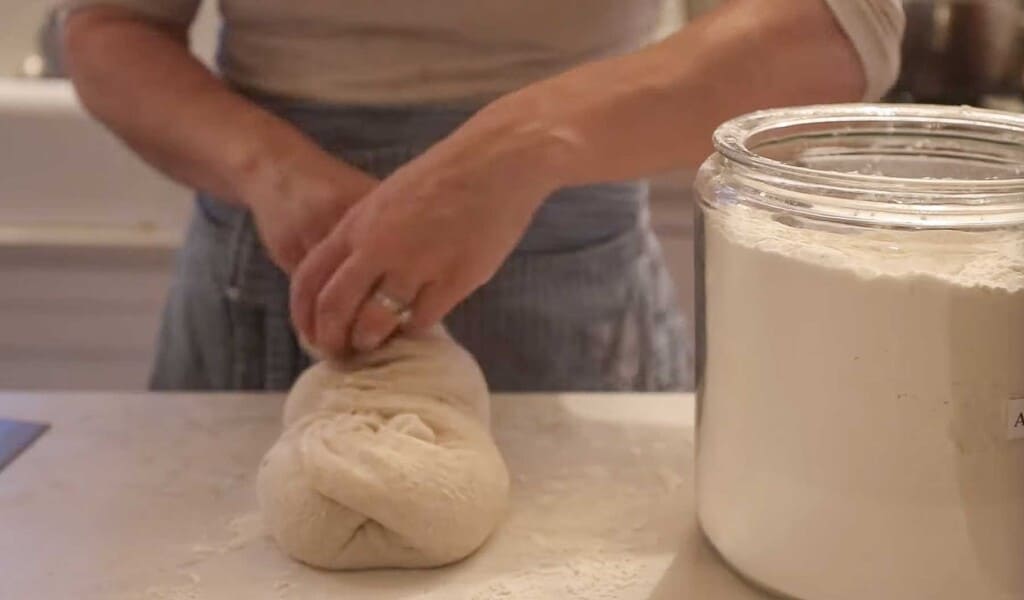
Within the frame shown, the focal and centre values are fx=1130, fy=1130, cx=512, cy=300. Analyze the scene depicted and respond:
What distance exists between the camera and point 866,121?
1.55 feet

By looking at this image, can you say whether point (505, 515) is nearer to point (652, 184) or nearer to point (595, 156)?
point (595, 156)

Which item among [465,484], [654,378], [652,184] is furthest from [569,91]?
[652,184]

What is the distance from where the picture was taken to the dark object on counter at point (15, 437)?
0.53 m

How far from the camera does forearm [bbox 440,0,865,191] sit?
0.49m

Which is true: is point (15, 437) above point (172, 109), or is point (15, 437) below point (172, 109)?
below

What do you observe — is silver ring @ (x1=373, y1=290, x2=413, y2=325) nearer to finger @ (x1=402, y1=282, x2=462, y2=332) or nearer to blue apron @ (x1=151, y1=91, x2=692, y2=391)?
finger @ (x1=402, y1=282, x2=462, y2=332)

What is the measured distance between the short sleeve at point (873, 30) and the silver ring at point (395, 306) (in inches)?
9.6

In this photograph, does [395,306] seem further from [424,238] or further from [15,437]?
[15,437]

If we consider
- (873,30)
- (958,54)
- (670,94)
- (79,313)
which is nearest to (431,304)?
(670,94)

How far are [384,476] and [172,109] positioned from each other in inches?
11.5

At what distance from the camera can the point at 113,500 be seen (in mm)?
490

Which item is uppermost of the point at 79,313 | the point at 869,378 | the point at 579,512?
the point at 869,378

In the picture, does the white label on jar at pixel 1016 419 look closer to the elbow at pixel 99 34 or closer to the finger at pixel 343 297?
the finger at pixel 343 297

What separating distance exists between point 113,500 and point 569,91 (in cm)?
27
